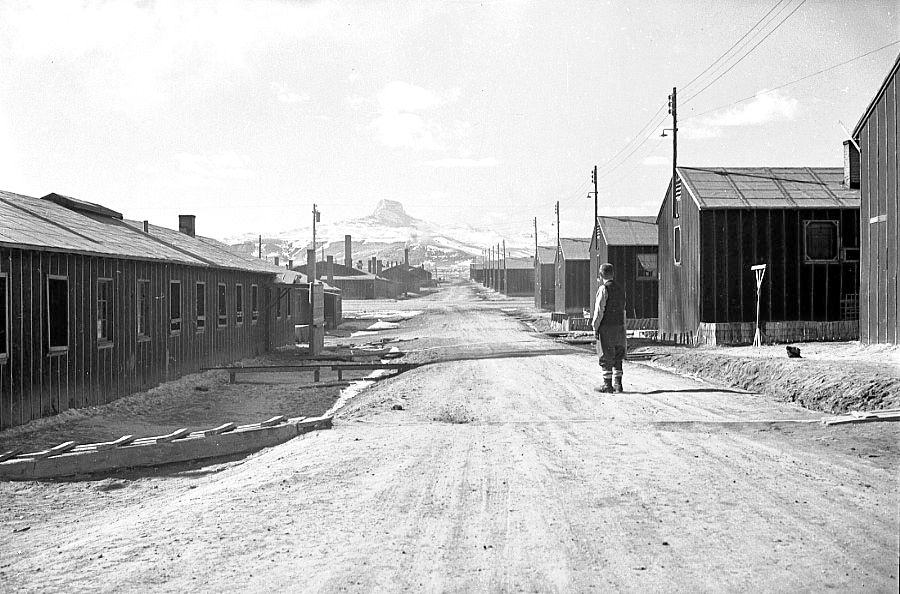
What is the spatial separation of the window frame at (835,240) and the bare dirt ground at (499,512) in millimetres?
13899

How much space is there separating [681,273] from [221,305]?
14378mm

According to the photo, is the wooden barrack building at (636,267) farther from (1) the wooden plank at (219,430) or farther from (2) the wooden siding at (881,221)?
(1) the wooden plank at (219,430)

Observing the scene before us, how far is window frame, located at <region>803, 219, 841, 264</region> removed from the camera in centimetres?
2406

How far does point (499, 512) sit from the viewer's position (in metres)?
6.42

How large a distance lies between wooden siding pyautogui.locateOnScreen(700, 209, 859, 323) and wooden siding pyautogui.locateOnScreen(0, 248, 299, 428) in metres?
14.4

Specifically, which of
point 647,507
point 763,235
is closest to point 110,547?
point 647,507

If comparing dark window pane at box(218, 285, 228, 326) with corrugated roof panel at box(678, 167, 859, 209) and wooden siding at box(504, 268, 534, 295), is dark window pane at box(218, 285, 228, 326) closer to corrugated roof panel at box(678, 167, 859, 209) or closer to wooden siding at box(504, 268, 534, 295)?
corrugated roof panel at box(678, 167, 859, 209)

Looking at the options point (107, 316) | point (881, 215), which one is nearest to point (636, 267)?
point (881, 215)

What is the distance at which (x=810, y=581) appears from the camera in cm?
473

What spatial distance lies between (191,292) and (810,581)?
1839 centimetres

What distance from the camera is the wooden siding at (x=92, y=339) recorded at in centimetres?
1241

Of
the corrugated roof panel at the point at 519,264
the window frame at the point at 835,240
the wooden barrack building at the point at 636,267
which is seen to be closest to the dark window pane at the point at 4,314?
the window frame at the point at 835,240

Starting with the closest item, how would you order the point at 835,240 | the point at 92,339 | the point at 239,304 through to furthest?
the point at 92,339
the point at 835,240
the point at 239,304

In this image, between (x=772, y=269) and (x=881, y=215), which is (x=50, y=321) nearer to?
(x=881, y=215)
